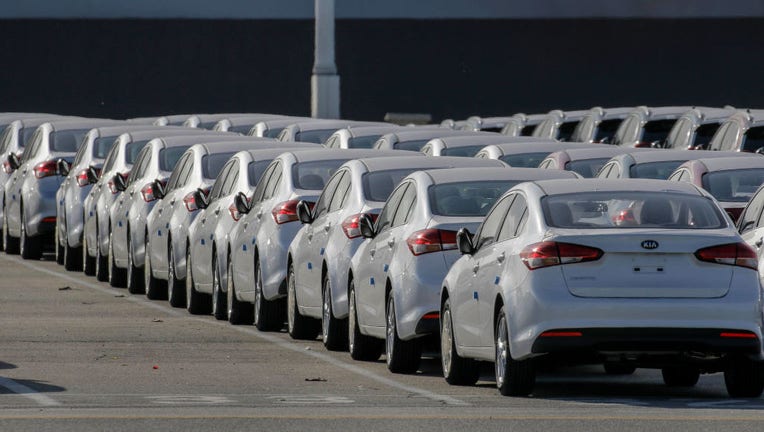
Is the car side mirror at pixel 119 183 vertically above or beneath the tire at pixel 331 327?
above

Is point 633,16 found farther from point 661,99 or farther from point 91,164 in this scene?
point 91,164

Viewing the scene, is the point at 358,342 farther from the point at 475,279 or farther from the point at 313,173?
the point at 313,173

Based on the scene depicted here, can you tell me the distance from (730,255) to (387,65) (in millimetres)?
47401

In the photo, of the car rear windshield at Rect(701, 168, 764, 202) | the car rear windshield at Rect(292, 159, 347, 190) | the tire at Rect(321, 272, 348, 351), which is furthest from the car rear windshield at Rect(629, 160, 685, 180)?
the tire at Rect(321, 272, 348, 351)

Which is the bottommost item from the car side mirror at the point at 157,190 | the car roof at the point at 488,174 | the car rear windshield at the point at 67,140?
the car side mirror at the point at 157,190

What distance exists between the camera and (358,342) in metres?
16.9

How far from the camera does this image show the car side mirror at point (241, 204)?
20.1 metres

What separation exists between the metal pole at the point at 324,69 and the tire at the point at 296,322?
97.2 feet

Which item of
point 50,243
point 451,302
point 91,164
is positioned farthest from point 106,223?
point 451,302

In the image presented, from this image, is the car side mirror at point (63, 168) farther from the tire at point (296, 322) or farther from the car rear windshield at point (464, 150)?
the tire at point (296, 322)

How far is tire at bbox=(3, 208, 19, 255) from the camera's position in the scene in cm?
3064

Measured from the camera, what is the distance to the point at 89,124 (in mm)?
31281

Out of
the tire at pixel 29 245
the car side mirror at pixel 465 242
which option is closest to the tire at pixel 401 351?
the car side mirror at pixel 465 242

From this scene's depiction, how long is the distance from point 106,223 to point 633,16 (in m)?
36.7
